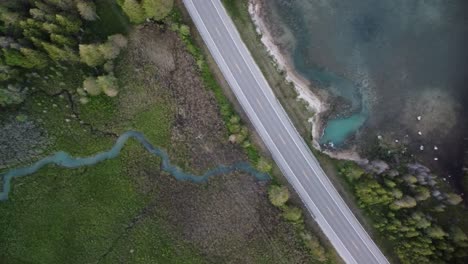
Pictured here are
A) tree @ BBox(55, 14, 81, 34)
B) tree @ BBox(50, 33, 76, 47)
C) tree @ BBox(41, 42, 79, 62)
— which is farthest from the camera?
tree @ BBox(41, 42, 79, 62)

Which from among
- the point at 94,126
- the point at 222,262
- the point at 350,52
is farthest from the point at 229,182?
the point at 350,52

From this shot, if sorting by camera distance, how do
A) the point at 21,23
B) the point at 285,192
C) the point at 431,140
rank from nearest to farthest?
the point at 21,23
the point at 285,192
the point at 431,140

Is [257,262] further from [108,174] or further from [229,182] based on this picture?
[108,174]

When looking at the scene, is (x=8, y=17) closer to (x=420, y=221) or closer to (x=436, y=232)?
(x=420, y=221)

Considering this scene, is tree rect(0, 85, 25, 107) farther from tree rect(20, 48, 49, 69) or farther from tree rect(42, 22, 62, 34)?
tree rect(42, 22, 62, 34)

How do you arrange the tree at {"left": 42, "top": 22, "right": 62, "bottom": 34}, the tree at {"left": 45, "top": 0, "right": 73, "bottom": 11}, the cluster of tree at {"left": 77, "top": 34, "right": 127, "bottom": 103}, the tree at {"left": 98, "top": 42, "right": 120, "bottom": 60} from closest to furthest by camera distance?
the tree at {"left": 42, "top": 22, "right": 62, "bottom": 34} → the tree at {"left": 45, "top": 0, "right": 73, "bottom": 11} → the cluster of tree at {"left": 77, "top": 34, "right": 127, "bottom": 103} → the tree at {"left": 98, "top": 42, "right": 120, "bottom": 60}

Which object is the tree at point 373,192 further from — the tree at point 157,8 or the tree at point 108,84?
the tree at point 108,84

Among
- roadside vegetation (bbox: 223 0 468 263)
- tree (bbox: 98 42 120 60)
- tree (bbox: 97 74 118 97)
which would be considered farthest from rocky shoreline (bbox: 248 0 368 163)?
tree (bbox: 97 74 118 97)

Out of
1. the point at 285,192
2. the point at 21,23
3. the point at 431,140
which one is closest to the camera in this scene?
the point at 21,23
